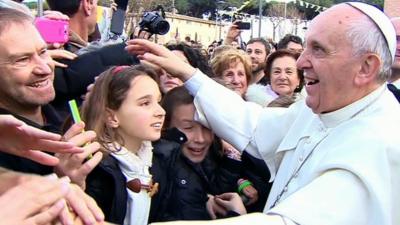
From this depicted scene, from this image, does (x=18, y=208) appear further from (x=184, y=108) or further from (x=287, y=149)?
(x=184, y=108)

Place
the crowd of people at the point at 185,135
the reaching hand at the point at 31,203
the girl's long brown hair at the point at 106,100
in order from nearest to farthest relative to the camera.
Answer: the reaching hand at the point at 31,203 < the crowd of people at the point at 185,135 < the girl's long brown hair at the point at 106,100

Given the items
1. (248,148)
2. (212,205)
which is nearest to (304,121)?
(248,148)

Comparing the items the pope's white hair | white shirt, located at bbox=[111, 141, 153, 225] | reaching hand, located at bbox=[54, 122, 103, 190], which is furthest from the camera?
reaching hand, located at bbox=[54, 122, 103, 190]

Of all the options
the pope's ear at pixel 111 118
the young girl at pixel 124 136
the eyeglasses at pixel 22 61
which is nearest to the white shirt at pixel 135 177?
the young girl at pixel 124 136

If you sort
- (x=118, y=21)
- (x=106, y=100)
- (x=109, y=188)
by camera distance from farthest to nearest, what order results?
1. (x=118, y=21)
2. (x=106, y=100)
3. (x=109, y=188)

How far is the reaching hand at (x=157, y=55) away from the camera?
2932 mm

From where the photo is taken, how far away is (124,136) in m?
2.79

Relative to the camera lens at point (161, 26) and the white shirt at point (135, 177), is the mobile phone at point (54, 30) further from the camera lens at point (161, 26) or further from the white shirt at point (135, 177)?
the camera lens at point (161, 26)

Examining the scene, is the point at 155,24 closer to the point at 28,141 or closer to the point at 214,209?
the point at 214,209

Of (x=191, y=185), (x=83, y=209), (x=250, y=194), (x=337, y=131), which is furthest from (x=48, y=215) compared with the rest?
(x=250, y=194)

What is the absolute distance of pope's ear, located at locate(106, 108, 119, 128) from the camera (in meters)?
2.76

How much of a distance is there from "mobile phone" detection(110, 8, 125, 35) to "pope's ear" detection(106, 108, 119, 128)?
3.96 feet

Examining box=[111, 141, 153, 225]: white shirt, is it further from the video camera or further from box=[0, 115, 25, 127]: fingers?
the video camera

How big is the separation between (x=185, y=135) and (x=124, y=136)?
0.43 metres
